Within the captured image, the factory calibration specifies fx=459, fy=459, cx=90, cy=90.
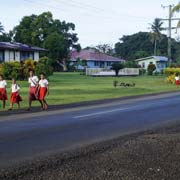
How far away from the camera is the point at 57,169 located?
730 centimetres

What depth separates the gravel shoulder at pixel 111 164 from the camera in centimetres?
677

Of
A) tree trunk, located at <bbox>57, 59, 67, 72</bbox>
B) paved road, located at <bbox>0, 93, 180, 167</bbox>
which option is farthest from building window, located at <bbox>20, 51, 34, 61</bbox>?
paved road, located at <bbox>0, 93, 180, 167</bbox>

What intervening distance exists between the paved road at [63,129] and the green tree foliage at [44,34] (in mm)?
61069

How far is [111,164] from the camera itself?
755cm

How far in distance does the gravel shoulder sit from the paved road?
68 cm

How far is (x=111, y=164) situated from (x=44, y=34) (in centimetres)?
7626

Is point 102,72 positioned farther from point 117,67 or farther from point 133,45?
point 133,45

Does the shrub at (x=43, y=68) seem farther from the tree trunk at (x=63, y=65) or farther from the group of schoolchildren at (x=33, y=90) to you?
the tree trunk at (x=63, y=65)

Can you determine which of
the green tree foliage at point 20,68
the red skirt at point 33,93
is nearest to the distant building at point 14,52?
the green tree foliage at point 20,68

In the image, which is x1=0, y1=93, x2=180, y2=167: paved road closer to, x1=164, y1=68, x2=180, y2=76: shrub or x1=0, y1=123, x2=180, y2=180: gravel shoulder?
x1=0, y1=123, x2=180, y2=180: gravel shoulder

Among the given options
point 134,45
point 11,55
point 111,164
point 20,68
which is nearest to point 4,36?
point 11,55

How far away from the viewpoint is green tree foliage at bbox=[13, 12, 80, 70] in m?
79.3

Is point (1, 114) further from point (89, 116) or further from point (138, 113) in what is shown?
point (138, 113)

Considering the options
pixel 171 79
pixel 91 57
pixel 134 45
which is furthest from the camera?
pixel 134 45
